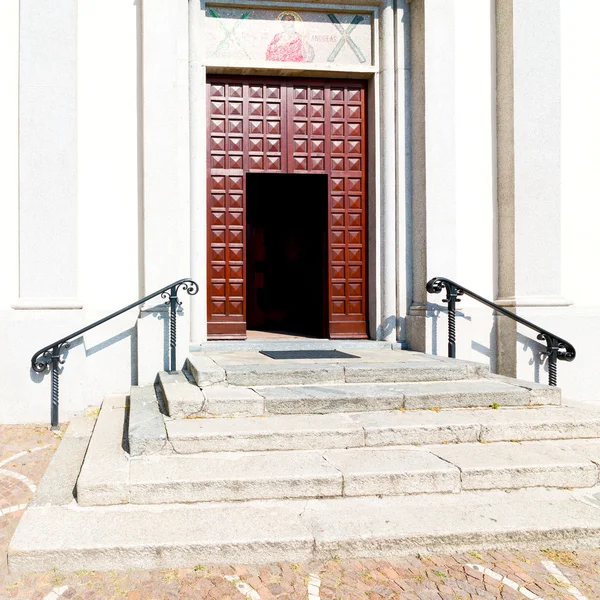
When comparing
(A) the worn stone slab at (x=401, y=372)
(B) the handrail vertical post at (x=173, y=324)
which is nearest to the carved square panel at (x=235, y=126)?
(B) the handrail vertical post at (x=173, y=324)

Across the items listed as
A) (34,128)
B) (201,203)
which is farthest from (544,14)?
(34,128)

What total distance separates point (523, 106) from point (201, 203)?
418 cm

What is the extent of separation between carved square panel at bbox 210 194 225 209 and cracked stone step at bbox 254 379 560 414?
10.3ft

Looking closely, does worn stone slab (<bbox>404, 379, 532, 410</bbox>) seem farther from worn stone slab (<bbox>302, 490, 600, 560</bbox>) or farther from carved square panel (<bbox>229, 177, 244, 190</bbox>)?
carved square panel (<bbox>229, 177, 244, 190</bbox>)

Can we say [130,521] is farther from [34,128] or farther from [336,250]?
[336,250]

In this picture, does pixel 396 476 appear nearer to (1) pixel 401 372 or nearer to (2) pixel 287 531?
(2) pixel 287 531

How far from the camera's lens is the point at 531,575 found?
114 inches

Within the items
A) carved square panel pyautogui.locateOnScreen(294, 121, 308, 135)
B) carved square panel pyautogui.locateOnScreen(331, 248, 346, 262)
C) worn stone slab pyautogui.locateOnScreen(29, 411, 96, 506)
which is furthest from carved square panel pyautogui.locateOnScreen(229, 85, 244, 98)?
worn stone slab pyautogui.locateOnScreen(29, 411, 96, 506)

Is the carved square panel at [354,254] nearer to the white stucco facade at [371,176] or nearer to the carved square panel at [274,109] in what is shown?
the white stucco facade at [371,176]

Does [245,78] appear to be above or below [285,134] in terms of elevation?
above

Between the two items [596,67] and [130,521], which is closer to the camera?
[130,521]

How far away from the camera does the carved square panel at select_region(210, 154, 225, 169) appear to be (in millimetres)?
7172

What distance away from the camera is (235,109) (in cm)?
726

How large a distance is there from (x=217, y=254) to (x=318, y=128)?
85.5 inches
